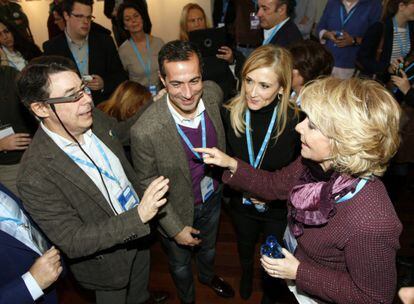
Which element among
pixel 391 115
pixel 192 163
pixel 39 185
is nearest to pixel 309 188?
pixel 391 115

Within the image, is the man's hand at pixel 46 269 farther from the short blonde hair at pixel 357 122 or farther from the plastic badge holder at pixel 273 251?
the short blonde hair at pixel 357 122

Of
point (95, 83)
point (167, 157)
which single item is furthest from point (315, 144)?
point (95, 83)

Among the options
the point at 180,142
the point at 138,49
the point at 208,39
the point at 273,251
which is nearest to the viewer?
the point at 273,251

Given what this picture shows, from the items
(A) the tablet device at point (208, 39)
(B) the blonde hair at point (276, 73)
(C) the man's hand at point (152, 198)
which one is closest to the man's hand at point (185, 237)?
(C) the man's hand at point (152, 198)

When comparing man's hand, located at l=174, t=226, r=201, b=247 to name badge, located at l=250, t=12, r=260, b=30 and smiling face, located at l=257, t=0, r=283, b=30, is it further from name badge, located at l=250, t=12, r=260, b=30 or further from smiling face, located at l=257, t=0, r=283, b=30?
name badge, located at l=250, t=12, r=260, b=30

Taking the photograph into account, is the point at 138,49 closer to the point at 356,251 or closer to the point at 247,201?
the point at 247,201

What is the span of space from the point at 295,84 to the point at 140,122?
4.67 feet

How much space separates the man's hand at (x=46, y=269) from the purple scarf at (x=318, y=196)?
1261 mm

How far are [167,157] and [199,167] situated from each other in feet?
0.92

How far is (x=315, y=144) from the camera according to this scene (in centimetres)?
134

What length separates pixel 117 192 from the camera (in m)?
1.82

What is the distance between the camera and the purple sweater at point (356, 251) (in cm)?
118

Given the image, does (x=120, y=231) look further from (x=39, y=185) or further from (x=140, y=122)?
(x=140, y=122)

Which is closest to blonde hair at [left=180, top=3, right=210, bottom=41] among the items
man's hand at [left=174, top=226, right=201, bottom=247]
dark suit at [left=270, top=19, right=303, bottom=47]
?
dark suit at [left=270, top=19, right=303, bottom=47]
